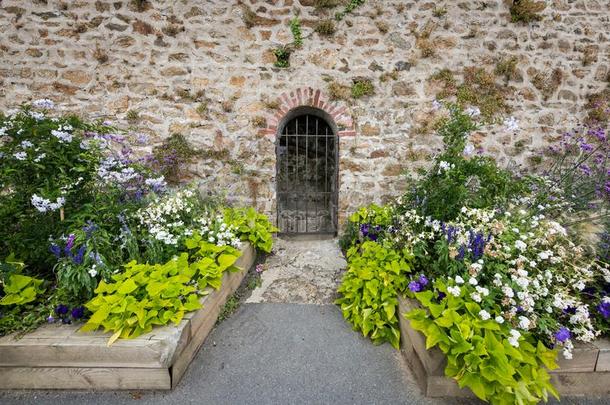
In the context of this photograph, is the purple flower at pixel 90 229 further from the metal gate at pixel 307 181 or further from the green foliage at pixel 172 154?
the metal gate at pixel 307 181

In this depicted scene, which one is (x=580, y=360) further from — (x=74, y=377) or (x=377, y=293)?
(x=74, y=377)

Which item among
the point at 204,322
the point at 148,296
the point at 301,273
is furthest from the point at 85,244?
the point at 301,273

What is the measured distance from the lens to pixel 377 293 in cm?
263

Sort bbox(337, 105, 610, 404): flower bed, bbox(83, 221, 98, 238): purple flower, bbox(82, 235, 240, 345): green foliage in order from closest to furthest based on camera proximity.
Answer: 1. bbox(337, 105, 610, 404): flower bed
2. bbox(82, 235, 240, 345): green foliage
3. bbox(83, 221, 98, 238): purple flower

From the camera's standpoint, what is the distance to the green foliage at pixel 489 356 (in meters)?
1.69

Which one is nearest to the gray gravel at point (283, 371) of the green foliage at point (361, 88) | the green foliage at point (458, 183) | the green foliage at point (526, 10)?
the green foliage at point (458, 183)

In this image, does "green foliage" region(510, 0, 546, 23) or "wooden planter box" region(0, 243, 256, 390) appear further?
"green foliage" region(510, 0, 546, 23)

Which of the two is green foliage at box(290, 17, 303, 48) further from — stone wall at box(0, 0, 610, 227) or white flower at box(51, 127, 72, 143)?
white flower at box(51, 127, 72, 143)

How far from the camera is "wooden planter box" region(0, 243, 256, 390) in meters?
1.97

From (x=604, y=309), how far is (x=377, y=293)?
4.81 ft

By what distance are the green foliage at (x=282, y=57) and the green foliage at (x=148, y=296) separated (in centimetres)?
296

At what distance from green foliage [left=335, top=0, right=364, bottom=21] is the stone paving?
314cm

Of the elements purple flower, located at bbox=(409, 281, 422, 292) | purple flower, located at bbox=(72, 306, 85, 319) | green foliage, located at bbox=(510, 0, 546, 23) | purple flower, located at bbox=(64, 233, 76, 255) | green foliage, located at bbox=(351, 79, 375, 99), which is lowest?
purple flower, located at bbox=(72, 306, 85, 319)

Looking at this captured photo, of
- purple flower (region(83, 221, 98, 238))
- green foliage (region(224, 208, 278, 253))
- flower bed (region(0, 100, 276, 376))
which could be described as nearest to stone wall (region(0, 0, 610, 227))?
green foliage (region(224, 208, 278, 253))
